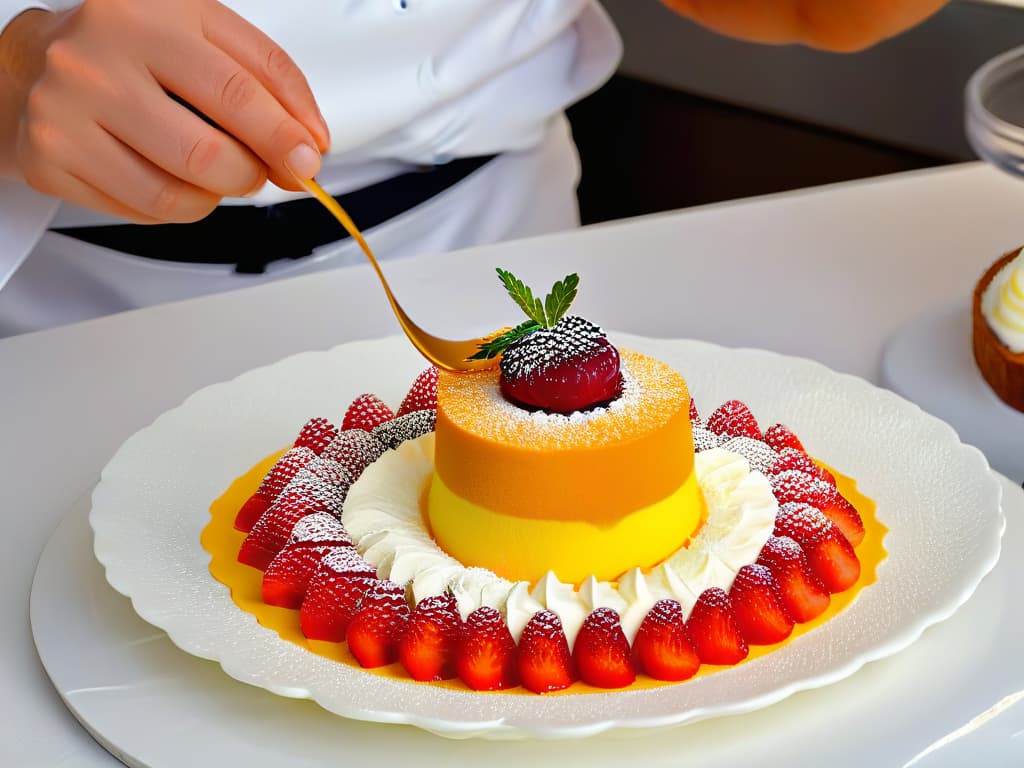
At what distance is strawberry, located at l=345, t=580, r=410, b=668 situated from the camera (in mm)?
862

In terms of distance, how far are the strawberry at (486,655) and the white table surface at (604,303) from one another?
1.42 feet

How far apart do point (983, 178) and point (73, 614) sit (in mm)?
1414


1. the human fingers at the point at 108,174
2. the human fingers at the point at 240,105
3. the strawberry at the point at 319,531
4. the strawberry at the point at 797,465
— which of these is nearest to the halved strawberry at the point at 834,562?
the strawberry at the point at 797,465

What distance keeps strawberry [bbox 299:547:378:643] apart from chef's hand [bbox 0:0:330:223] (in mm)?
345

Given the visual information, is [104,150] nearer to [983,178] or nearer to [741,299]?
[741,299]

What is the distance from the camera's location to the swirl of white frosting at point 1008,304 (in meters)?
1.23

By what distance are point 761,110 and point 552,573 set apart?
2.81 m

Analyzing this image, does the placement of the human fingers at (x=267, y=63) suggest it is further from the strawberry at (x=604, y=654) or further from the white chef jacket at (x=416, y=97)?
the strawberry at (x=604, y=654)

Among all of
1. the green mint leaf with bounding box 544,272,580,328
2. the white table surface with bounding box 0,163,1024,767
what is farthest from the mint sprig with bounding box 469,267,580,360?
the white table surface with bounding box 0,163,1024,767

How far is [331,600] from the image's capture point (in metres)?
0.90

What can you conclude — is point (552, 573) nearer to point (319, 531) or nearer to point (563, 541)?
point (563, 541)

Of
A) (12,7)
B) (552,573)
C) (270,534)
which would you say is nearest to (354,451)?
(270,534)

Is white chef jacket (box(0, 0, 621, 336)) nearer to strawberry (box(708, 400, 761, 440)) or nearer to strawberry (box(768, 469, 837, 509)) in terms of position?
strawberry (box(708, 400, 761, 440))

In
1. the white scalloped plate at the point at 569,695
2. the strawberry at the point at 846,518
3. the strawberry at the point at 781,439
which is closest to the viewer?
the white scalloped plate at the point at 569,695
